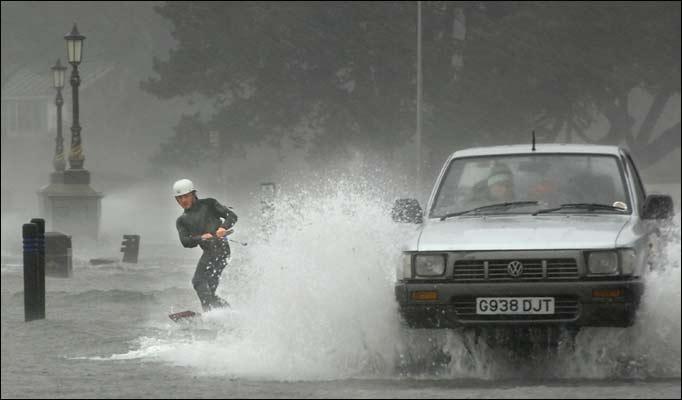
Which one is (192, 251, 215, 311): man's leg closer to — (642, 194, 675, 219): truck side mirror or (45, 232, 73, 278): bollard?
(642, 194, 675, 219): truck side mirror

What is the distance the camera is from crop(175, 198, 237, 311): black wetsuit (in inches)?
592

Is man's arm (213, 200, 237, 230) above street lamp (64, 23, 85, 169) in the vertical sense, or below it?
below

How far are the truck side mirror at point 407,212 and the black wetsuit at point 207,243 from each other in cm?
304

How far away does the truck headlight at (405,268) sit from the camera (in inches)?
440

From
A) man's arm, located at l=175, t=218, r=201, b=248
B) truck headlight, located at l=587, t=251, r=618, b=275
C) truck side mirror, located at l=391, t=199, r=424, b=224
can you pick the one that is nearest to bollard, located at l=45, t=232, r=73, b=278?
man's arm, located at l=175, t=218, r=201, b=248

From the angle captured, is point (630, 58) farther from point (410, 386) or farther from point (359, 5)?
point (410, 386)

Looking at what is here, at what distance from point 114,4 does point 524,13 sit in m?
34.8

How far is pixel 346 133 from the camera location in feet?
191

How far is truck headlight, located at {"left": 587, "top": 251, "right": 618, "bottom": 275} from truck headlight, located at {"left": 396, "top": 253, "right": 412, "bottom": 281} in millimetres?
1140

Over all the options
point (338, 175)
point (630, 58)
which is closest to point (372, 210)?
point (630, 58)

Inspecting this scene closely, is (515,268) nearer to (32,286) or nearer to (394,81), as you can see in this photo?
(32,286)

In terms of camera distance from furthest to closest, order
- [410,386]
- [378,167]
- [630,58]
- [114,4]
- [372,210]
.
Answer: [114,4]
[378,167]
[630,58]
[372,210]
[410,386]

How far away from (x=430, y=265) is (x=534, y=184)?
61.3 inches

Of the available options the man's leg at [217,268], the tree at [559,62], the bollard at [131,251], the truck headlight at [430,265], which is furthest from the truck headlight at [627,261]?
the tree at [559,62]
